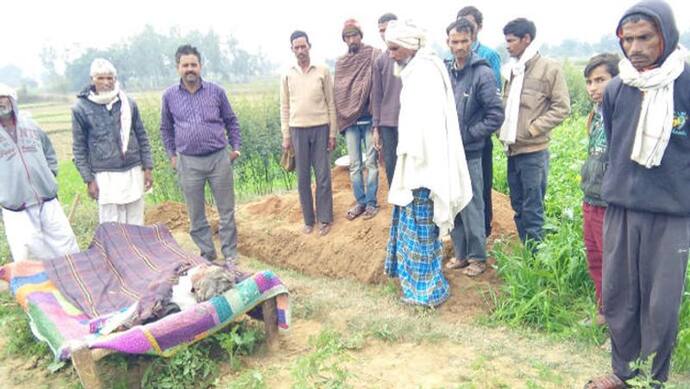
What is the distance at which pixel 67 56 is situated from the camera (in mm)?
50219

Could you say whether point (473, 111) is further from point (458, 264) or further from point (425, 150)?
point (458, 264)

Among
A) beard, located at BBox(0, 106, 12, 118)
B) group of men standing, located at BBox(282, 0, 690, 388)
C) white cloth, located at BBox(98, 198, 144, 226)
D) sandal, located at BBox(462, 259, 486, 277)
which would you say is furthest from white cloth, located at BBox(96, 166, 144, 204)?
sandal, located at BBox(462, 259, 486, 277)

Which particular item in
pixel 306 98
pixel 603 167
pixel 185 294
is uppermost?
pixel 306 98

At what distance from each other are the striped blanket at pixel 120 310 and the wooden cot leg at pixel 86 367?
4 cm

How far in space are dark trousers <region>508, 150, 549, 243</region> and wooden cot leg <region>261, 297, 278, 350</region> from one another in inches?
77.2

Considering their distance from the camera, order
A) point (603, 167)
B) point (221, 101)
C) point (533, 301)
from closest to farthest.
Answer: point (603, 167)
point (533, 301)
point (221, 101)

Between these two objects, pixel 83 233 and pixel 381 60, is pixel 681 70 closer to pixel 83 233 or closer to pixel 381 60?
pixel 381 60

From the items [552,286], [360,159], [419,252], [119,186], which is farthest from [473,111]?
[119,186]

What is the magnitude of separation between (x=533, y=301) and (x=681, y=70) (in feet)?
6.20

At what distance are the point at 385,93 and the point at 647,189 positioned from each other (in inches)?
100

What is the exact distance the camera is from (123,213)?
5094mm

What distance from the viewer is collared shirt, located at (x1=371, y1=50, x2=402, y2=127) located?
4.52m

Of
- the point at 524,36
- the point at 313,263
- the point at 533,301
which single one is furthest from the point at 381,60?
the point at 533,301

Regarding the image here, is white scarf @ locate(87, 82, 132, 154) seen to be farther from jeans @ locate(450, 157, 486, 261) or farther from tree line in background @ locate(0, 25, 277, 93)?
tree line in background @ locate(0, 25, 277, 93)
